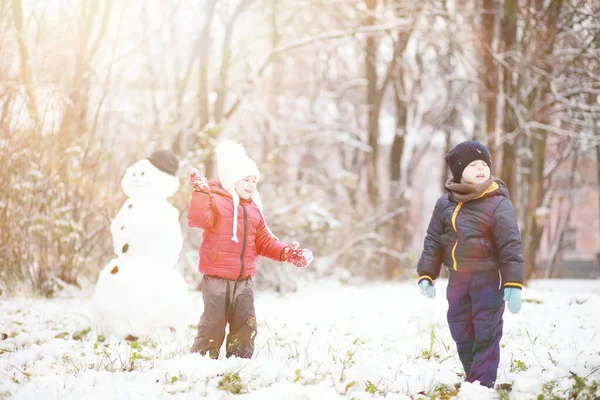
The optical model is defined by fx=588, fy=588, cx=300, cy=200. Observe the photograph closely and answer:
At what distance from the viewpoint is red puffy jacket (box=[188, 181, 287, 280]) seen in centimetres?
428

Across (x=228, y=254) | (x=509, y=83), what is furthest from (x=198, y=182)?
(x=509, y=83)

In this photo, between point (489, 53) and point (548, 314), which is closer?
point (548, 314)

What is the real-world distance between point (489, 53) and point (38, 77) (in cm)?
831

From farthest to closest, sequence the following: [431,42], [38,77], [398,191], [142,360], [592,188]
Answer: [592,188] → [431,42] → [398,191] → [38,77] → [142,360]

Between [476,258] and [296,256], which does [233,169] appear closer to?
[296,256]

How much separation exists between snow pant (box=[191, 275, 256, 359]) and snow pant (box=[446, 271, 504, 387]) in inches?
58.1

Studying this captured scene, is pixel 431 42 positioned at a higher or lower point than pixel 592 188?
higher

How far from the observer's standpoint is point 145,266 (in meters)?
5.79

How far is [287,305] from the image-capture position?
8250 mm

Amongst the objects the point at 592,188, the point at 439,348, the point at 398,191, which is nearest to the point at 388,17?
the point at 398,191

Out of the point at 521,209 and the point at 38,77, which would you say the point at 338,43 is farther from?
the point at 38,77

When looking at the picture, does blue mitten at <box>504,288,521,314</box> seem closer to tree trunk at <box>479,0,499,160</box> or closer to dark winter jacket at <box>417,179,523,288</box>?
dark winter jacket at <box>417,179,523,288</box>

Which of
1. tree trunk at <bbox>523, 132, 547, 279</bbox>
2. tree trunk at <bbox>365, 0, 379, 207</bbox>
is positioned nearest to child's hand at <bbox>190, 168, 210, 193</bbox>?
tree trunk at <bbox>523, 132, 547, 279</bbox>

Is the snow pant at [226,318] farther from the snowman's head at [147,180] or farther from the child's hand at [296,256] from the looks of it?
the snowman's head at [147,180]
